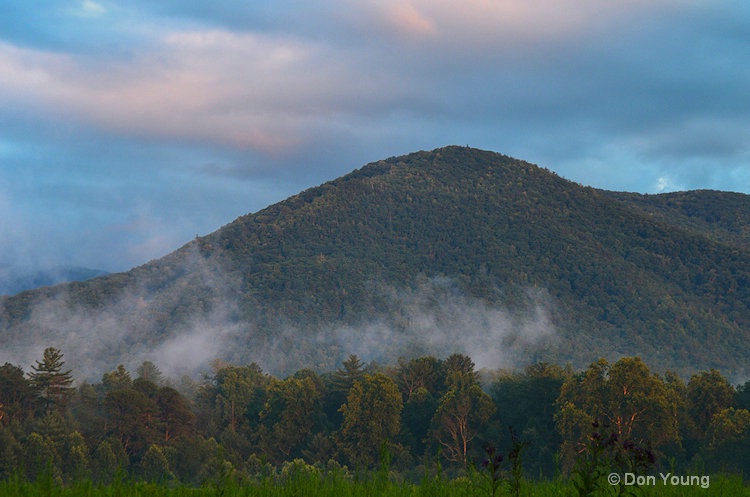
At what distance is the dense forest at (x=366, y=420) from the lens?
6006 cm

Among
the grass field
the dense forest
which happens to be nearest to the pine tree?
the dense forest

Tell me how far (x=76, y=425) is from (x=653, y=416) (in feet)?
155

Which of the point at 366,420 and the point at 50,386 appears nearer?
the point at 366,420

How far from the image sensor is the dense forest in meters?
60.1

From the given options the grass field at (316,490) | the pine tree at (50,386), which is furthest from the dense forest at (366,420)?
the grass field at (316,490)

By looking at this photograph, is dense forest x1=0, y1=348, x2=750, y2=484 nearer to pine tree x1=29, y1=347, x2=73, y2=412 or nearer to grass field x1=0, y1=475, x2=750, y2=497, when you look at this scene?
pine tree x1=29, y1=347, x2=73, y2=412

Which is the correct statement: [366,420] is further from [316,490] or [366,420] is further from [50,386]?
[316,490]

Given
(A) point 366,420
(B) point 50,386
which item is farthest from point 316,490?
(B) point 50,386

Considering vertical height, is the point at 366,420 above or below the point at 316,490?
below

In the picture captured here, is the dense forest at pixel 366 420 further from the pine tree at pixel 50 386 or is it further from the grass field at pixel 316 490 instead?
the grass field at pixel 316 490

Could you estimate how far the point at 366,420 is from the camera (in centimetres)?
7712

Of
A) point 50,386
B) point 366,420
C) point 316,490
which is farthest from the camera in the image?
point 50,386

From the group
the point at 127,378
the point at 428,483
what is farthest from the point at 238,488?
the point at 127,378

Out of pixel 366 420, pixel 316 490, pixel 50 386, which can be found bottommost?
pixel 366 420
